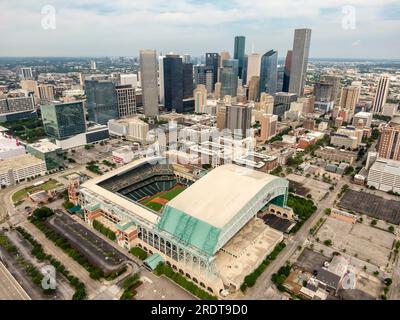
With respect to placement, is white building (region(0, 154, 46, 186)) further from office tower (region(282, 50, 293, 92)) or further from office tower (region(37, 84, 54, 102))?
office tower (region(282, 50, 293, 92))

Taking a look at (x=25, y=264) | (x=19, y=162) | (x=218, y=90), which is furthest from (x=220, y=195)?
(x=218, y=90)

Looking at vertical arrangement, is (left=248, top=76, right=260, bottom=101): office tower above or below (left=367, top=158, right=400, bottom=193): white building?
above

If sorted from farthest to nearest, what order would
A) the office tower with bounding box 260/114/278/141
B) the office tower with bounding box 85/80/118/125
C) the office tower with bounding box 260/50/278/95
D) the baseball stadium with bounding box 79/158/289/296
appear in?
the office tower with bounding box 260/50/278/95, the office tower with bounding box 85/80/118/125, the office tower with bounding box 260/114/278/141, the baseball stadium with bounding box 79/158/289/296

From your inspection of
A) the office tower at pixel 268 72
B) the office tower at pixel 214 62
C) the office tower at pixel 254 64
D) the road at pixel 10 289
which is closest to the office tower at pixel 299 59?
the office tower at pixel 268 72

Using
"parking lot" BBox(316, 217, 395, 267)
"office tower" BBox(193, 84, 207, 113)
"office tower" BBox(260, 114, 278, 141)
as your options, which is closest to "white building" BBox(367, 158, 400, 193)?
"parking lot" BBox(316, 217, 395, 267)

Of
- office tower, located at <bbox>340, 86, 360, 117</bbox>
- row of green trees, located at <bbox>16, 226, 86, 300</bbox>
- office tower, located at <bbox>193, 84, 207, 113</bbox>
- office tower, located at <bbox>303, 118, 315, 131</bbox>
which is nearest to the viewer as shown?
row of green trees, located at <bbox>16, 226, 86, 300</bbox>

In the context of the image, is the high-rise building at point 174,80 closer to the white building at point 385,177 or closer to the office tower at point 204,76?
the office tower at point 204,76

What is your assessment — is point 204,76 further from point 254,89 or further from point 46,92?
point 46,92
